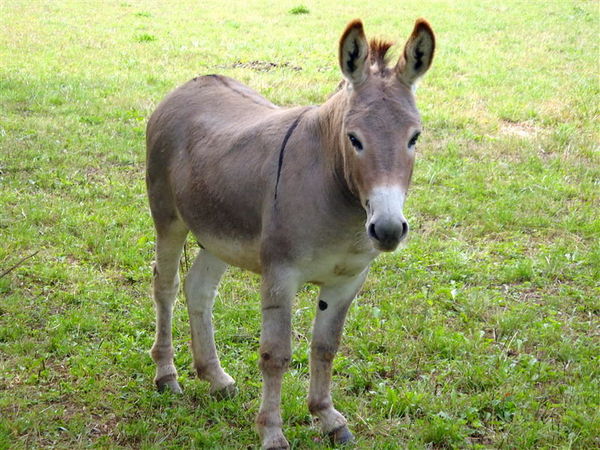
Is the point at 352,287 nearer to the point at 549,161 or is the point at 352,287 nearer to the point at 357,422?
the point at 357,422

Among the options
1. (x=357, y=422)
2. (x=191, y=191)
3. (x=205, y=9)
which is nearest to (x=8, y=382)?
(x=191, y=191)

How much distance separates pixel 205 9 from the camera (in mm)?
19172

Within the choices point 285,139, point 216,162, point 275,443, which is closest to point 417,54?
point 285,139

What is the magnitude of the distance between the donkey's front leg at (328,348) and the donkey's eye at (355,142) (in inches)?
35.4

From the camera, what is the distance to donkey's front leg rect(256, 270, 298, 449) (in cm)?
366

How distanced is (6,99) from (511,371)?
8.36m

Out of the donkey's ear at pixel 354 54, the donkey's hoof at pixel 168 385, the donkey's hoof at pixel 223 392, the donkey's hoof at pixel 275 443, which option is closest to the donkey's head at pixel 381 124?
the donkey's ear at pixel 354 54

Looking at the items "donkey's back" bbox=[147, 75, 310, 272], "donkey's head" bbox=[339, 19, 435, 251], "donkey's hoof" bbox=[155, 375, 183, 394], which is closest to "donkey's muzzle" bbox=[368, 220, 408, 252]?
"donkey's head" bbox=[339, 19, 435, 251]

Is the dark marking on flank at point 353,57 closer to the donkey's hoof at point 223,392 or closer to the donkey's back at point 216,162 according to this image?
the donkey's back at point 216,162

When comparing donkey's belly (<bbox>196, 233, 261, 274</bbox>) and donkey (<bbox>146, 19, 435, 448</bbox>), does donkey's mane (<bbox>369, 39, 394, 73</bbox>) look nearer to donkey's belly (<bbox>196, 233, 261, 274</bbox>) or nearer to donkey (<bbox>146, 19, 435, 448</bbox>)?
donkey (<bbox>146, 19, 435, 448</bbox>)

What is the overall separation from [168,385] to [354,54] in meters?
2.38

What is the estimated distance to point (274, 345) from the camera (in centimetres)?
372

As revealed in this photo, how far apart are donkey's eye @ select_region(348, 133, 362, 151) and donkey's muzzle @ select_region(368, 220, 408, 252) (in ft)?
1.29

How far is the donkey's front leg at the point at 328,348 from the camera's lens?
3959mm
